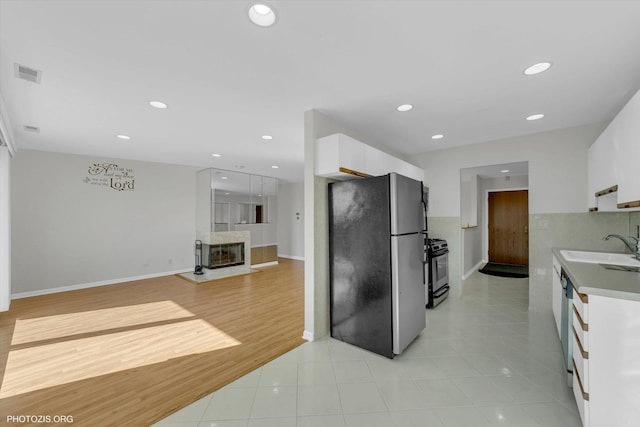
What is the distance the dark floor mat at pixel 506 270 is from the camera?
5799 mm

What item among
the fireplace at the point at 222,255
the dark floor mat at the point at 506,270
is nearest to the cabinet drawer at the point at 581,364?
the dark floor mat at the point at 506,270

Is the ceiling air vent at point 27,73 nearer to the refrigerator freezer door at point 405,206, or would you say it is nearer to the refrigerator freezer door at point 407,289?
the refrigerator freezer door at point 405,206

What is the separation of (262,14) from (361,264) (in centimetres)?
221

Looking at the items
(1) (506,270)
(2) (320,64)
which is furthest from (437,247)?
(1) (506,270)

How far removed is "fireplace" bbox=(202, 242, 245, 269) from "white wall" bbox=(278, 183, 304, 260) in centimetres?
222

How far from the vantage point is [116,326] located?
10.8ft

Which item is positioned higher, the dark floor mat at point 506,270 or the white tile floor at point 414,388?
the dark floor mat at point 506,270

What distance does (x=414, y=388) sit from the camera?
2041 mm

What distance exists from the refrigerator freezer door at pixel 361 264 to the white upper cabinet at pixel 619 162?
1.79m

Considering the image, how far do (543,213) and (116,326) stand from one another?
5.95 meters

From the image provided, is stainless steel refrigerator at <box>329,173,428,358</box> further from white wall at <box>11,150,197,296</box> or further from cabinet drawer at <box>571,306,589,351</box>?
white wall at <box>11,150,197,296</box>

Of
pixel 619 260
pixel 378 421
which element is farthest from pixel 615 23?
pixel 378 421

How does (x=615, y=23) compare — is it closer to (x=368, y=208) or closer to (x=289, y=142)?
(x=368, y=208)

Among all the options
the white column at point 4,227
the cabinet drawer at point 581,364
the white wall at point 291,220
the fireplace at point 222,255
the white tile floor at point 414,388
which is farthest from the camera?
the white wall at point 291,220
